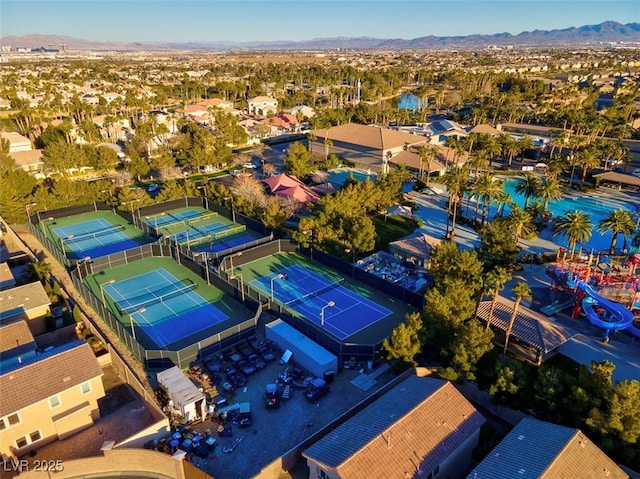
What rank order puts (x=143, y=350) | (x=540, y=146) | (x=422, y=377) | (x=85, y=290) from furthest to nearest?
1. (x=540, y=146)
2. (x=85, y=290)
3. (x=143, y=350)
4. (x=422, y=377)

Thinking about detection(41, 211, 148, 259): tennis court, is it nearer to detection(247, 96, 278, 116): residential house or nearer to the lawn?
the lawn

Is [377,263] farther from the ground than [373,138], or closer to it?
closer to it

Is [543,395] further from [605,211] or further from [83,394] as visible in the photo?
[605,211]

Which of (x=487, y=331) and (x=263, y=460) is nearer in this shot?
(x=263, y=460)

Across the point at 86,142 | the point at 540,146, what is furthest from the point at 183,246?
the point at 540,146

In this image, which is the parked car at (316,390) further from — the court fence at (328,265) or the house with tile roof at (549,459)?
the house with tile roof at (549,459)

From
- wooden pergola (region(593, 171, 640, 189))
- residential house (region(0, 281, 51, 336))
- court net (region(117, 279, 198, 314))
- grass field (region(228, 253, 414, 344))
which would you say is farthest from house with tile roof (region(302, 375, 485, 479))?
wooden pergola (region(593, 171, 640, 189))

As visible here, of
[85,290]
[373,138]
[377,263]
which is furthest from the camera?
[373,138]

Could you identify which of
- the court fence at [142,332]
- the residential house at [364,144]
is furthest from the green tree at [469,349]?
the residential house at [364,144]
